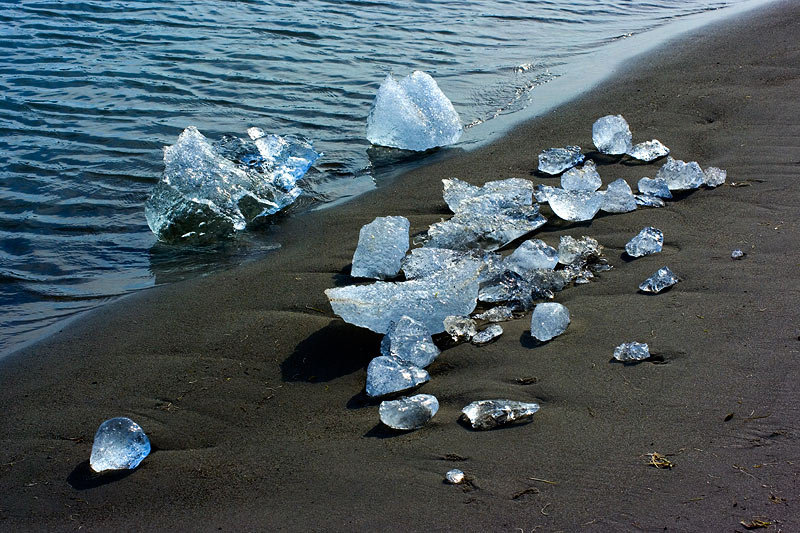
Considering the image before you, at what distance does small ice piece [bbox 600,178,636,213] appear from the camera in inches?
151

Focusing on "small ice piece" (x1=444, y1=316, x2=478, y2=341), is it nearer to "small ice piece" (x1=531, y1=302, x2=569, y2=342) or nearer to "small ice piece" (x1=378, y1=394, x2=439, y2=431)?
"small ice piece" (x1=531, y1=302, x2=569, y2=342)

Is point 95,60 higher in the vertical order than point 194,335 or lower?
higher

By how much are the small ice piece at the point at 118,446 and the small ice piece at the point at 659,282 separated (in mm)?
2061

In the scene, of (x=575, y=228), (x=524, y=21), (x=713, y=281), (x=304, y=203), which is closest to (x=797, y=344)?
(x=713, y=281)

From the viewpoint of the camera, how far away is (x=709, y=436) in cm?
207

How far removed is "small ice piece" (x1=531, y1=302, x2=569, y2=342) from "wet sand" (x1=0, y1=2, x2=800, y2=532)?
4 cm

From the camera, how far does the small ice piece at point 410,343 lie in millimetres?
2693

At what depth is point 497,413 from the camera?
2.29 metres

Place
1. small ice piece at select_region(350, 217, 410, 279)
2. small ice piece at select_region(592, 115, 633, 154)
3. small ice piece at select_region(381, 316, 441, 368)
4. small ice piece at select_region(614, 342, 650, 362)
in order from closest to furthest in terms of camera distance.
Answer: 1. small ice piece at select_region(614, 342, 650, 362)
2. small ice piece at select_region(381, 316, 441, 368)
3. small ice piece at select_region(350, 217, 410, 279)
4. small ice piece at select_region(592, 115, 633, 154)

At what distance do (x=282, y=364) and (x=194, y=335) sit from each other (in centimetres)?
54

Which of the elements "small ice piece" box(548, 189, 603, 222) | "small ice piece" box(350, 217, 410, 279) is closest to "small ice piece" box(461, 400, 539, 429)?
"small ice piece" box(350, 217, 410, 279)

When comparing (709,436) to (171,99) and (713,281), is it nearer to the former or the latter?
(713,281)

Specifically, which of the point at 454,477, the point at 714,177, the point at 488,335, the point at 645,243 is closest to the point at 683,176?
the point at 714,177

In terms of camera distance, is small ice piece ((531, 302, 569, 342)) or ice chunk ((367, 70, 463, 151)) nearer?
small ice piece ((531, 302, 569, 342))
